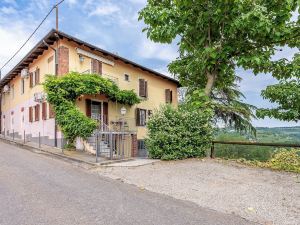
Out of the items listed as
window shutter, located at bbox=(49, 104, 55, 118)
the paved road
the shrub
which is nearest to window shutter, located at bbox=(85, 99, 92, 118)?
window shutter, located at bbox=(49, 104, 55, 118)

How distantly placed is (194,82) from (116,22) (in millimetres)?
5111

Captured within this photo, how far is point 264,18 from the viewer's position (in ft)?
31.9

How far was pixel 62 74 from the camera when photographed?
16234 millimetres

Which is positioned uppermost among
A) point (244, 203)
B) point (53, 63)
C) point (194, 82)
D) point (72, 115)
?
point (53, 63)

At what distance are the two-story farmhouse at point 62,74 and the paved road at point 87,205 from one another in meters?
8.47

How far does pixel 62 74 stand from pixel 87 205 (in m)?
11.9

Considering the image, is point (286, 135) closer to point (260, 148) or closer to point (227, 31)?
point (260, 148)

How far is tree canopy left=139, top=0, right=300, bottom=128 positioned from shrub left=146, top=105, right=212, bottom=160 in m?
1.73

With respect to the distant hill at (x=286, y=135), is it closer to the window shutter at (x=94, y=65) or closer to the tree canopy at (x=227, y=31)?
the tree canopy at (x=227, y=31)

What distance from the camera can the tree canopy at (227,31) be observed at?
10.4m

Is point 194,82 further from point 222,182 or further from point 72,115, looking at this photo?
point 222,182

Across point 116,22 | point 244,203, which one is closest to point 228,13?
point 116,22

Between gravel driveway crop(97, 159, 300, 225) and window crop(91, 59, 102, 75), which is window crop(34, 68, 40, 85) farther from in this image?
gravel driveway crop(97, 159, 300, 225)

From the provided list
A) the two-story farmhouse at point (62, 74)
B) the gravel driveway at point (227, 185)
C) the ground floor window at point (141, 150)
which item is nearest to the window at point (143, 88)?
the two-story farmhouse at point (62, 74)
